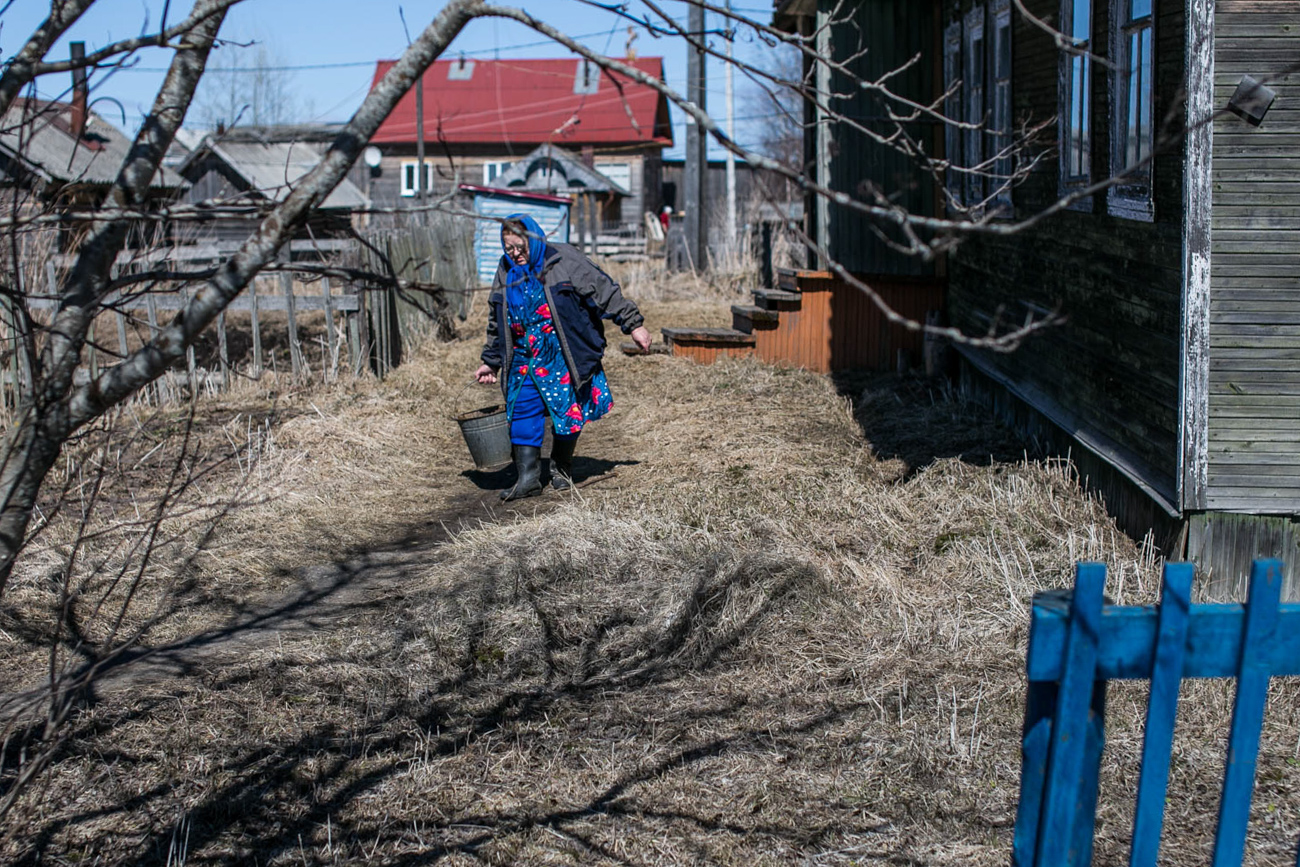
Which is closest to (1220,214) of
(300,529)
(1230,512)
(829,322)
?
(1230,512)

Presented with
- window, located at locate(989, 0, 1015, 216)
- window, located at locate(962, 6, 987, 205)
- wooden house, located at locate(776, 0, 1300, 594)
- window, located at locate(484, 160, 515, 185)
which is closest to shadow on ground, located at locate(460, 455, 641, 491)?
wooden house, located at locate(776, 0, 1300, 594)

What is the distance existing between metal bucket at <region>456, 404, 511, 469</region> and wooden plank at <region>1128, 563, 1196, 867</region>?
5556mm

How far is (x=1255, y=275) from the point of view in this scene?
17.3 ft

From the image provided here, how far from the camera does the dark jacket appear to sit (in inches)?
278

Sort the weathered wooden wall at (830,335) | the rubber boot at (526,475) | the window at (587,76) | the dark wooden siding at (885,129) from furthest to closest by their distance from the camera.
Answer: the weathered wooden wall at (830,335)
the dark wooden siding at (885,129)
the rubber boot at (526,475)
the window at (587,76)

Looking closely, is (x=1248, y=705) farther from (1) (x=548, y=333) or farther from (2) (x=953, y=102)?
(2) (x=953, y=102)

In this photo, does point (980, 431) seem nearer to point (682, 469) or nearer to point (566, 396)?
point (682, 469)

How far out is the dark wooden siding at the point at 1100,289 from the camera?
5.61 metres

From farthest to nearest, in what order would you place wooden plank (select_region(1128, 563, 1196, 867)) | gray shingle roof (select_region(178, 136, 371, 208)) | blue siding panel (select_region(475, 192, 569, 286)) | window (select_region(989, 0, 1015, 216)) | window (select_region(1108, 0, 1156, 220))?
1. gray shingle roof (select_region(178, 136, 371, 208))
2. blue siding panel (select_region(475, 192, 569, 286))
3. window (select_region(989, 0, 1015, 216))
4. window (select_region(1108, 0, 1156, 220))
5. wooden plank (select_region(1128, 563, 1196, 867))

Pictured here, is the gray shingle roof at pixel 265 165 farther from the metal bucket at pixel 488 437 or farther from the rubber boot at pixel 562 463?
the rubber boot at pixel 562 463

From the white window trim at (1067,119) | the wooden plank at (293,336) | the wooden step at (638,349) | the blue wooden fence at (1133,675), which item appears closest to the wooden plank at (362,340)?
the wooden plank at (293,336)

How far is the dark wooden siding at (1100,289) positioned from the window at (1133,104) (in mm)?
100

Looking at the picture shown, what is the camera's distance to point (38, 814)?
359cm

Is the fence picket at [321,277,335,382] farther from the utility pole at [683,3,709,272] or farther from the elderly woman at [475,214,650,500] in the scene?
the utility pole at [683,3,709,272]
